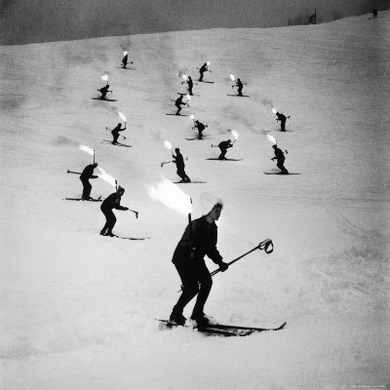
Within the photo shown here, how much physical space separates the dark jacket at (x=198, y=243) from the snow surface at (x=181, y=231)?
0.98 meters

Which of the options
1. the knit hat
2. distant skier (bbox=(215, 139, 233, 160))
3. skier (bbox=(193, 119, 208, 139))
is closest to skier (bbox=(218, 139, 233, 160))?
distant skier (bbox=(215, 139, 233, 160))

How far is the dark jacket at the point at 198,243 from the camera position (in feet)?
19.5

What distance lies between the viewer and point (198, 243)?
19.6 feet

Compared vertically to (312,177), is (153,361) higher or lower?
lower

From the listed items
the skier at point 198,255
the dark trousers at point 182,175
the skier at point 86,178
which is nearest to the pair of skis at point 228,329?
the skier at point 198,255

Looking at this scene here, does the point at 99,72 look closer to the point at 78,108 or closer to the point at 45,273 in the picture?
the point at 78,108

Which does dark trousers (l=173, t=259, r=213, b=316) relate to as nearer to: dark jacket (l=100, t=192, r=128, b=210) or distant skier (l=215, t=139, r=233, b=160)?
dark jacket (l=100, t=192, r=128, b=210)

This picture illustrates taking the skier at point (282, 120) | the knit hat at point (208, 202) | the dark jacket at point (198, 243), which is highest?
→ the skier at point (282, 120)

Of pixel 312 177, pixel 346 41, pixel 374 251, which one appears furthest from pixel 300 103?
pixel 374 251

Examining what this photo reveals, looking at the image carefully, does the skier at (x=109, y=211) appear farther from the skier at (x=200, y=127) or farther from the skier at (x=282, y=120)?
the skier at (x=282, y=120)

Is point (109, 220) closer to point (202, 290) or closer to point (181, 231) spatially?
point (181, 231)

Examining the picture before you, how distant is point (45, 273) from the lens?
8.59 meters

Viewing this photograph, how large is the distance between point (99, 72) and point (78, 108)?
10.2 metres

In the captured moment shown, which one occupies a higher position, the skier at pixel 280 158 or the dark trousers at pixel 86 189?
the skier at pixel 280 158
